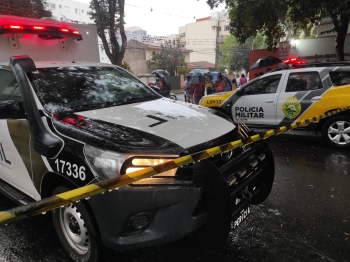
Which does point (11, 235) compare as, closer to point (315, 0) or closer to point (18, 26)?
point (18, 26)

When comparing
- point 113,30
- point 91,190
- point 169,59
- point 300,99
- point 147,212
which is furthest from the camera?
point 169,59

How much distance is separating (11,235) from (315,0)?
30.2ft

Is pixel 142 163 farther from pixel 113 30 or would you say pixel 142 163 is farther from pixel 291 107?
pixel 113 30

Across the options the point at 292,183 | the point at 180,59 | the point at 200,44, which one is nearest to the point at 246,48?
the point at 180,59

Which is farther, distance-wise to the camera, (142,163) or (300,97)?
(300,97)

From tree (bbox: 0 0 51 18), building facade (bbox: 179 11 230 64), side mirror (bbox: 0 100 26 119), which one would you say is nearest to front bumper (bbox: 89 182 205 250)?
side mirror (bbox: 0 100 26 119)

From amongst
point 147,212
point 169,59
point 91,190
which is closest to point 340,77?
point 147,212

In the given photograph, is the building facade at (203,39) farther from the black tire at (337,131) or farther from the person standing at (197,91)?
the black tire at (337,131)

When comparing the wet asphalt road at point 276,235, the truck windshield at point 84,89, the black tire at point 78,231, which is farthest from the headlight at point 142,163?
the truck windshield at point 84,89

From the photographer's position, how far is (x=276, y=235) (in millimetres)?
2891

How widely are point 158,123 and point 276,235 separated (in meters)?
1.66

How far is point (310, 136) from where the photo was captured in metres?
6.96

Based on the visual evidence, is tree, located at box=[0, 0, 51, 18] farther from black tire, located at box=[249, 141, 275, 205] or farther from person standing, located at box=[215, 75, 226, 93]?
black tire, located at box=[249, 141, 275, 205]

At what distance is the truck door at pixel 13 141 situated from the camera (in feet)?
8.91
